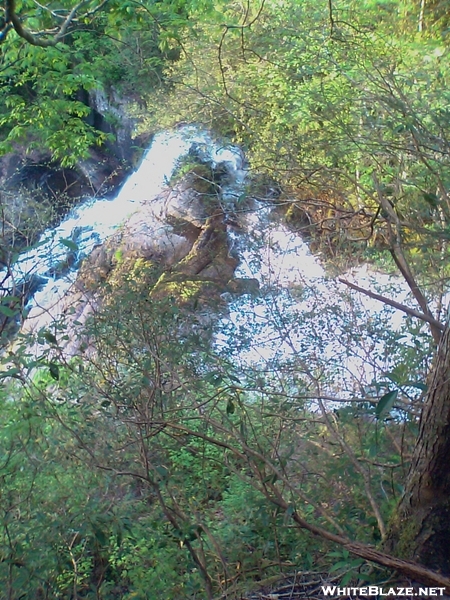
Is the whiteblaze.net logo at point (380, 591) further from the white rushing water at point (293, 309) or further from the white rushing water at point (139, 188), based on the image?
the white rushing water at point (139, 188)

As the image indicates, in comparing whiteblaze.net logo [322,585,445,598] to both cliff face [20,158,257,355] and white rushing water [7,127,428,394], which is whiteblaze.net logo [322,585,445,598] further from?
cliff face [20,158,257,355]

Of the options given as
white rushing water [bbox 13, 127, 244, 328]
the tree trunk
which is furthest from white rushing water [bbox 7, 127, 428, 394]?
white rushing water [bbox 13, 127, 244, 328]

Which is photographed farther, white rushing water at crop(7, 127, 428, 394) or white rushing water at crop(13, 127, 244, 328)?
white rushing water at crop(13, 127, 244, 328)

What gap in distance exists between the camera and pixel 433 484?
2424 millimetres

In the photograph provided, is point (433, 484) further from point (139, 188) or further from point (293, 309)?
point (139, 188)

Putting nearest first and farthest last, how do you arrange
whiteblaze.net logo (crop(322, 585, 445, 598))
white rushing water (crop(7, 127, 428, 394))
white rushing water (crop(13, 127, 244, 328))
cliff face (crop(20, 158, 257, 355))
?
whiteblaze.net logo (crop(322, 585, 445, 598)) → white rushing water (crop(7, 127, 428, 394)) → cliff face (crop(20, 158, 257, 355)) → white rushing water (crop(13, 127, 244, 328))

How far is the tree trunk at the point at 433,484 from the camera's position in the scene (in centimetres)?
237

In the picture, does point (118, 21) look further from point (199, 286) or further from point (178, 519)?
point (178, 519)

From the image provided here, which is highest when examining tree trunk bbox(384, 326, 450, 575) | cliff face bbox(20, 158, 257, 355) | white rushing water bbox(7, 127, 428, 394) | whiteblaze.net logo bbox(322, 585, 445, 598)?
cliff face bbox(20, 158, 257, 355)

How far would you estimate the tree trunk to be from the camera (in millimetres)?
2367

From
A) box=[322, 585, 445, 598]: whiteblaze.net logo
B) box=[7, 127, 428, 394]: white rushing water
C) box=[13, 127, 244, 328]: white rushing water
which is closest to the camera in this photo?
box=[322, 585, 445, 598]: whiteblaze.net logo

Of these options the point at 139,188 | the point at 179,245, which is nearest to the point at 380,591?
the point at 179,245

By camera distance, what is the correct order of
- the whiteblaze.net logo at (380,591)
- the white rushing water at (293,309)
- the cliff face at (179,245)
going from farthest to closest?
the cliff face at (179,245) < the white rushing water at (293,309) < the whiteblaze.net logo at (380,591)

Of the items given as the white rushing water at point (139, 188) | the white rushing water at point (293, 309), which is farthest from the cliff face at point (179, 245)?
the white rushing water at point (293, 309)
